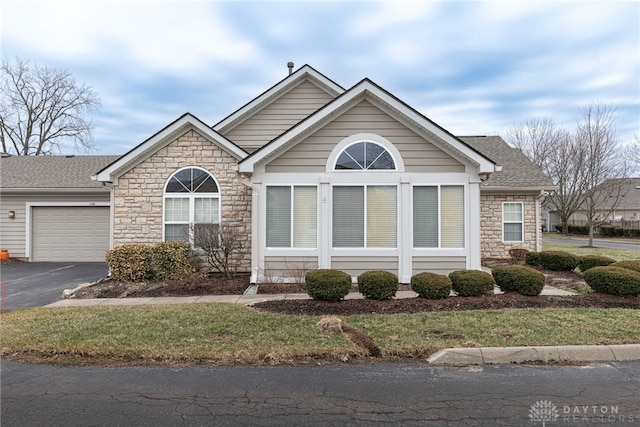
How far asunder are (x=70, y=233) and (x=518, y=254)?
18071mm

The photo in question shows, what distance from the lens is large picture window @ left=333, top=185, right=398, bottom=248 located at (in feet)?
33.3

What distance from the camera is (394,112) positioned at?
33.5 ft

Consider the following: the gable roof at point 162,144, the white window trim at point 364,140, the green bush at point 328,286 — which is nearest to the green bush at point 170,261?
the gable roof at point 162,144

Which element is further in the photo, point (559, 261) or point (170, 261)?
point (559, 261)

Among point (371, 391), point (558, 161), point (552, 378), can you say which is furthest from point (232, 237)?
point (558, 161)

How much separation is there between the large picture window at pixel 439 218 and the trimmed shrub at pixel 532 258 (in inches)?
196

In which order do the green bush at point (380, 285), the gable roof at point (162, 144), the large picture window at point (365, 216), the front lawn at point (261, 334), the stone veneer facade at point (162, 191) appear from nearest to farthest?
the front lawn at point (261, 334), the green bush at point (380, 285), the large picture window at point (365, 216), the gable roof at point (162, 144), the stone veneer facade at point (162, 191)

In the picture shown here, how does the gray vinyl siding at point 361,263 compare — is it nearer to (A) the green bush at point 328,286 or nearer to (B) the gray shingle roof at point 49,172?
(A) the green bush at point 328,286

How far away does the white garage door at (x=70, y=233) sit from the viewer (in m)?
16.2

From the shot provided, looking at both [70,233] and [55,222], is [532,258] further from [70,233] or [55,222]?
[55,222]

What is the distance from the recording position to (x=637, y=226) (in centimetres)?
3822

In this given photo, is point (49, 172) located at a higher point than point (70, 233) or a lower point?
higher

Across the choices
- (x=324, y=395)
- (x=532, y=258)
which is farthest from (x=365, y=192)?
(x=532, y=258)

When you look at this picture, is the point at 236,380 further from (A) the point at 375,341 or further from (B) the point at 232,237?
(B) the point at 232,237
